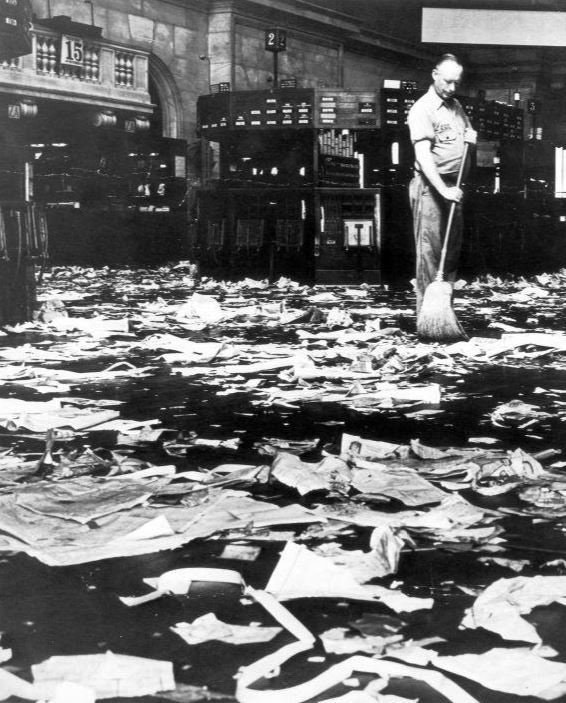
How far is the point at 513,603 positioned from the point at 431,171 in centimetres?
456

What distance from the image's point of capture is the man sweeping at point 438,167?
6223mm

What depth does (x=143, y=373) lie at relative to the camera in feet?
17.4

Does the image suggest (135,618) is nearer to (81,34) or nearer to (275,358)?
(275,358)

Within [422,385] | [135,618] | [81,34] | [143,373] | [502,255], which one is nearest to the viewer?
[135,618]

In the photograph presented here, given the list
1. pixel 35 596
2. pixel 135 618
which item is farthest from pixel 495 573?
pixel 35 596

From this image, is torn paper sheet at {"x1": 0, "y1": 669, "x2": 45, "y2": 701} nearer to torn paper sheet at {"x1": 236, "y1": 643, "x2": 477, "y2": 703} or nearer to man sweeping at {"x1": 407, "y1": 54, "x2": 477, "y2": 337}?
torn paper sheet at {"x1": 236, "y1": 643, "x2": 477, "y2": 703}

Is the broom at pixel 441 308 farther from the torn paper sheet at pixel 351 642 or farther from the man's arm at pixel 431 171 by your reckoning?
the torn paper sheet at pixel 351 642

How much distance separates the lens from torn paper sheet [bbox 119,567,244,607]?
81.0 inches

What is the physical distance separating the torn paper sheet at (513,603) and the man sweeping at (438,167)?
4389mm

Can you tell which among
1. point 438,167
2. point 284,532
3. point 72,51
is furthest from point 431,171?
point 72,51

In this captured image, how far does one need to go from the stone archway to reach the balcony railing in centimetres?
98

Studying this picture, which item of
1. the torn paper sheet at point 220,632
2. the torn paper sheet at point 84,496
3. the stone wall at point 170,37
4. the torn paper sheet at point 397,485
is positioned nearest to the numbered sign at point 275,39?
the stone wall at point 170,37

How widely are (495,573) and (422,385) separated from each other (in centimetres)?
268

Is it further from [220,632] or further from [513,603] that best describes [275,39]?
[220,632]
